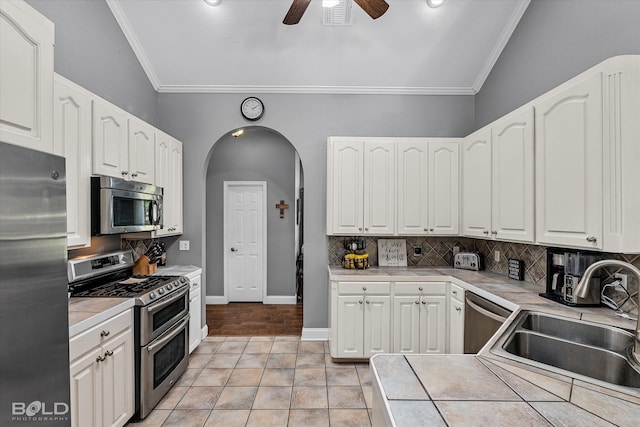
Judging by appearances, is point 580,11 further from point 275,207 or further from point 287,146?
point 275,207

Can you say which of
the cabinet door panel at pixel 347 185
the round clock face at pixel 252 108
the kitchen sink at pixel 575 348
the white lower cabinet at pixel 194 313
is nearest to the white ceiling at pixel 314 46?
the round clock face at pixel 252 108

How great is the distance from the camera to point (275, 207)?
5270 mm

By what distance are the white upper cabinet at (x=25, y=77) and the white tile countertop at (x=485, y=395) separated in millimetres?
1678

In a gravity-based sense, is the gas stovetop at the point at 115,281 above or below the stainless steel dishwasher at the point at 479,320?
above

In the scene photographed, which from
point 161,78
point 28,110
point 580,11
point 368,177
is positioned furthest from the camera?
point 161,78

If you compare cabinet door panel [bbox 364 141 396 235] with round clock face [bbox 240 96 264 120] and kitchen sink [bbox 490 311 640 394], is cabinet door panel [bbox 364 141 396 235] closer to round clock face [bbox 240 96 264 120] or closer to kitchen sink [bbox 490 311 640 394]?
round clock face [bbox 240 96 264 120]

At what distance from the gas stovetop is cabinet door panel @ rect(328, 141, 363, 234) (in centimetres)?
165

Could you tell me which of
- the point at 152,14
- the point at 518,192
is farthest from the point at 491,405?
the point at 152,14

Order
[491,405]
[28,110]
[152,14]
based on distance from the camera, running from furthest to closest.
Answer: [152,14]
[28,110]
[491,405]

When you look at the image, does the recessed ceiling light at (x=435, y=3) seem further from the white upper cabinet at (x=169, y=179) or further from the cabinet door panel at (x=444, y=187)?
the white upper cabinet at (x=169, y=179)

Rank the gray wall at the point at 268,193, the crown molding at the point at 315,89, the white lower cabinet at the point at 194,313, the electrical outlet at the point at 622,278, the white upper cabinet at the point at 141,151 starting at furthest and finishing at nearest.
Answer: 1. the gray wall at the point at 268,193
2. the crown molding at the point at 315,89
3. the white lower cabinet at the point at 194,313
4. the white upper cabinet at the point at 141,151
5. the electrical outlet at the point at 622,278

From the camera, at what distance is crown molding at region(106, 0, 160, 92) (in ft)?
9.50

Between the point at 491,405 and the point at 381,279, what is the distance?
7.11 ft

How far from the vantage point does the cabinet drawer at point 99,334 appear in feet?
5.38
